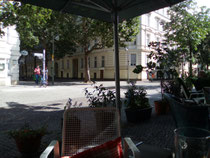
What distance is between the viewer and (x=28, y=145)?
3074 mm

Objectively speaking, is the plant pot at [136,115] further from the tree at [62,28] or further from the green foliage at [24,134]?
the tree at [62,28]

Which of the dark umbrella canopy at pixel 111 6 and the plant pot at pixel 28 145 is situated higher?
the dark umbrella canopy at pixel 111 6

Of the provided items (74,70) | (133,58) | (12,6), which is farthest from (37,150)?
(74,70)

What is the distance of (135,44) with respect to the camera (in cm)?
3406

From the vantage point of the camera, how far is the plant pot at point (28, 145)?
10.0ft

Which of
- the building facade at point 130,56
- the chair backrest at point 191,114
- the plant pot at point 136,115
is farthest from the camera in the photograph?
the building facade at point 130,56

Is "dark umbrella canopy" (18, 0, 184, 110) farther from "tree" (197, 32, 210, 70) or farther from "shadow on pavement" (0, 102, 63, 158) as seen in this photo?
"tree" (197, 32, 210, 70)

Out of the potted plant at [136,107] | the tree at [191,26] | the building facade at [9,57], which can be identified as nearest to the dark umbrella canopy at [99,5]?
the potted plant at [136,107]

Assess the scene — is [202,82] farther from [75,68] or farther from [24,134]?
[75,68]

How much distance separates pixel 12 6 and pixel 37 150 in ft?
20.8

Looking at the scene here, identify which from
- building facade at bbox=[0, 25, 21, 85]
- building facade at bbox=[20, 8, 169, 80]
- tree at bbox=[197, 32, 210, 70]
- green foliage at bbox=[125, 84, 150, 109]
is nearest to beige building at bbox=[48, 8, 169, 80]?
building facade at bbox=[20, 8, 169, 80]

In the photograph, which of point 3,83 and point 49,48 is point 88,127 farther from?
point 49,48

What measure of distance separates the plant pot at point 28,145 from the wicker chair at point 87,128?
1.29 meters

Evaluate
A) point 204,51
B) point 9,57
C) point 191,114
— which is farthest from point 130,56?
point 191,114
